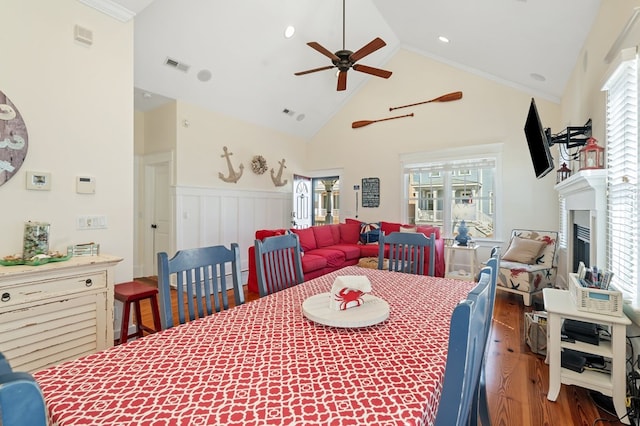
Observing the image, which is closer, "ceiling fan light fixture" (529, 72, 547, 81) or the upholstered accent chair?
the upholstered accent chair

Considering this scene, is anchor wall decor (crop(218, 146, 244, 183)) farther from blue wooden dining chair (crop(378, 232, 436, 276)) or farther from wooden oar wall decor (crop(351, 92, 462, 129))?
blue wooden dining chair (crop(378, 232, 436, 276))

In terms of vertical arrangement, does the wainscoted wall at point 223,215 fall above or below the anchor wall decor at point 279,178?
below

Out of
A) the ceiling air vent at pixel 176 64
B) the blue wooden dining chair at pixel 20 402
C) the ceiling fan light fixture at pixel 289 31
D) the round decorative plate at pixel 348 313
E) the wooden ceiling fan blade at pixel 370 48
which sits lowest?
the round decorative plate at pixel 348 313

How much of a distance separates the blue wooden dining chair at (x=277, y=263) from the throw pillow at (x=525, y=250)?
3.48 metres

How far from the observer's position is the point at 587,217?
2748 mm

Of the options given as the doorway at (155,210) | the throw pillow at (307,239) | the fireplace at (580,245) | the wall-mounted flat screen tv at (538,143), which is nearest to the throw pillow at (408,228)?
the throw pillow at (307,239)

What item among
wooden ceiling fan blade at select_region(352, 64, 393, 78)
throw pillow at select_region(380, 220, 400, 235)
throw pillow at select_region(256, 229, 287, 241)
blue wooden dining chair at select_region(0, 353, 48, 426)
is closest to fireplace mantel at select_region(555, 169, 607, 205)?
wooden ceiling fan blade at select_region(352, 64, 393, 78)

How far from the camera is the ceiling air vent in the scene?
3.86 m

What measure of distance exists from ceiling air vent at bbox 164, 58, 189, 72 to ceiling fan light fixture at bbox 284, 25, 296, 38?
4.65 ft

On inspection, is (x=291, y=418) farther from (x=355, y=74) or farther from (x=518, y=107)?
(x=355, y=74)

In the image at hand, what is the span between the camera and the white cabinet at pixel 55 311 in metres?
1.81

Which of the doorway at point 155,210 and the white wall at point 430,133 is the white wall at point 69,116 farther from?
the white wall at point 430,133

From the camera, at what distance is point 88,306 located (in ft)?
7.02

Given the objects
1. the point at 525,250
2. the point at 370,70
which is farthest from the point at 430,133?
the point at 525,250
